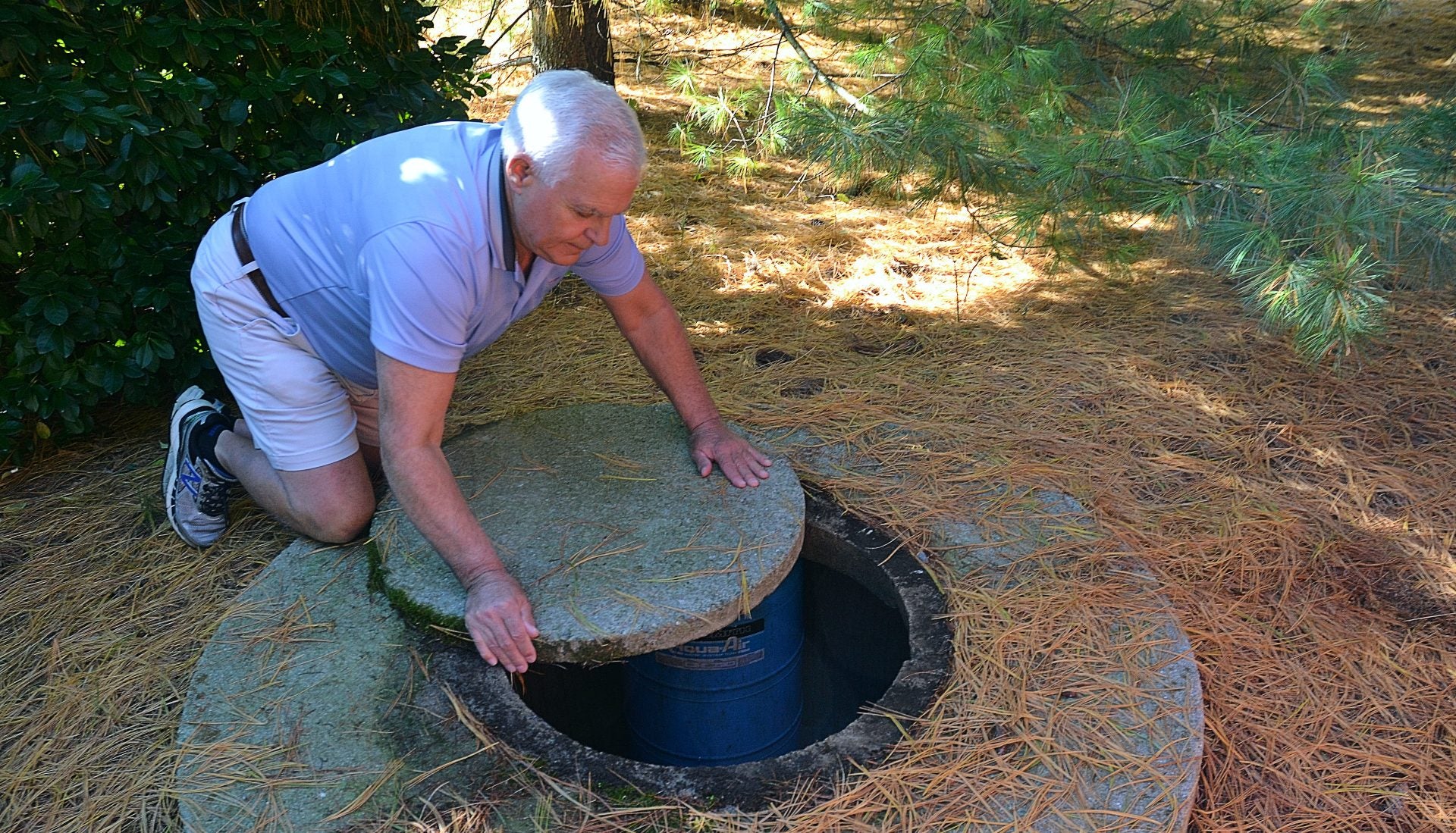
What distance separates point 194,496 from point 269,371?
1.43 ft

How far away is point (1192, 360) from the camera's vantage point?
11.0ft

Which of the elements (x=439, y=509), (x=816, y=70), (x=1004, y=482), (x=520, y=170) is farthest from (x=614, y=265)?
(x=816, y=70)

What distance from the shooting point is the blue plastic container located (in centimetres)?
239

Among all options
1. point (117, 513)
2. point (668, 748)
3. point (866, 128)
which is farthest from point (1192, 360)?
point (117, 513)

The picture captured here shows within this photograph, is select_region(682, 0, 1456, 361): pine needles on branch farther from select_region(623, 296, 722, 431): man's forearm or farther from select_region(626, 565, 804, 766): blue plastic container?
select_region(626, 565, 804, 766): blue plastic container

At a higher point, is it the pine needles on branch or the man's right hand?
the pine needles on branch

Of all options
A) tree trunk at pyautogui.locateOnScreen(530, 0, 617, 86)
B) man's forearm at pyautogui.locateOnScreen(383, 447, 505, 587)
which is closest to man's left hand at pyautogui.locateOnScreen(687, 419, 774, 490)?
man's forearm at pyautogui.locateOnScreen(383, 447, 505, 587)

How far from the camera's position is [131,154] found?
8.34ft

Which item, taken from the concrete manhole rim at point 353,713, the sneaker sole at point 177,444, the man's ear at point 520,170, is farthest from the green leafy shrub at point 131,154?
the man's ear at point 520,170

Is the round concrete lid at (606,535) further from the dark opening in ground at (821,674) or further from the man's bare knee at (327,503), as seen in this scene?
the dark opening in ground at (821,674)

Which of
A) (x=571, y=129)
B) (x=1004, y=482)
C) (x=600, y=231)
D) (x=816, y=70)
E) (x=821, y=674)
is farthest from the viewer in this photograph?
(x=816, y=70)

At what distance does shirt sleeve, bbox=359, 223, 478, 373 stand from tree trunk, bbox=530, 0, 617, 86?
283 centimetres

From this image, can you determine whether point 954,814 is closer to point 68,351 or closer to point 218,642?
point 218,642

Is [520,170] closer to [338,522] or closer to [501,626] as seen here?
[501,626]
